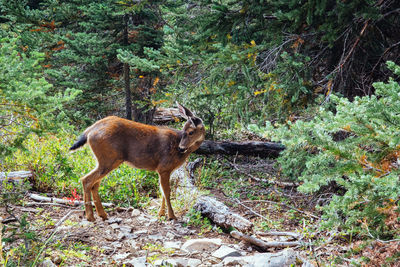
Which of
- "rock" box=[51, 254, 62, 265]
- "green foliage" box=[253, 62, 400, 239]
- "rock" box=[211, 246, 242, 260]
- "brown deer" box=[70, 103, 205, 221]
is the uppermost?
"green foliage" box=[253, 62, 400, 239]

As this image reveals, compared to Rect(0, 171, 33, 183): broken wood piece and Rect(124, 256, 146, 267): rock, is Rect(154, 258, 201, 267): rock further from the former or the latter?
Rect(0, 171, 33, 183): broken wood piece

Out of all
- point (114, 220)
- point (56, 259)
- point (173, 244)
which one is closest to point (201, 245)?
point (173, 244)

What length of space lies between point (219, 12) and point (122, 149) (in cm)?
290

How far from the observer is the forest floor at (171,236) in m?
4.56

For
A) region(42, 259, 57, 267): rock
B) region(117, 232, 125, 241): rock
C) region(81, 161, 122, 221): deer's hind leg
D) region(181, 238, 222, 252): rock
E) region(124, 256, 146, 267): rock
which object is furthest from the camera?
region(81, 161, 122, 221): deer's hind leg

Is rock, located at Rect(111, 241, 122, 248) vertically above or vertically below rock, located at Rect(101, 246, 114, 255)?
below

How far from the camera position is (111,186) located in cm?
706

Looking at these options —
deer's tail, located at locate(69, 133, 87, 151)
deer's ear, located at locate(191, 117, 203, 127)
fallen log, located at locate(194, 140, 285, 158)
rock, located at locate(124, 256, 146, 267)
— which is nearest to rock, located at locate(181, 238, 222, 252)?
rock, located at locate(124, 256, 146, 267)

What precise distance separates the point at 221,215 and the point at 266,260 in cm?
152

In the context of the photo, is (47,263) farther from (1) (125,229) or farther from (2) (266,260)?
(2) (266,260)

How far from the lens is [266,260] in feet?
14.6

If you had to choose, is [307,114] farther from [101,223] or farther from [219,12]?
[101,223]

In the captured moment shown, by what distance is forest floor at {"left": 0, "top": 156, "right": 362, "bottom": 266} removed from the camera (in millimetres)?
4559

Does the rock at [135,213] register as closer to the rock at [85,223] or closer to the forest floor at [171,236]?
the forest floor at [171,236]
